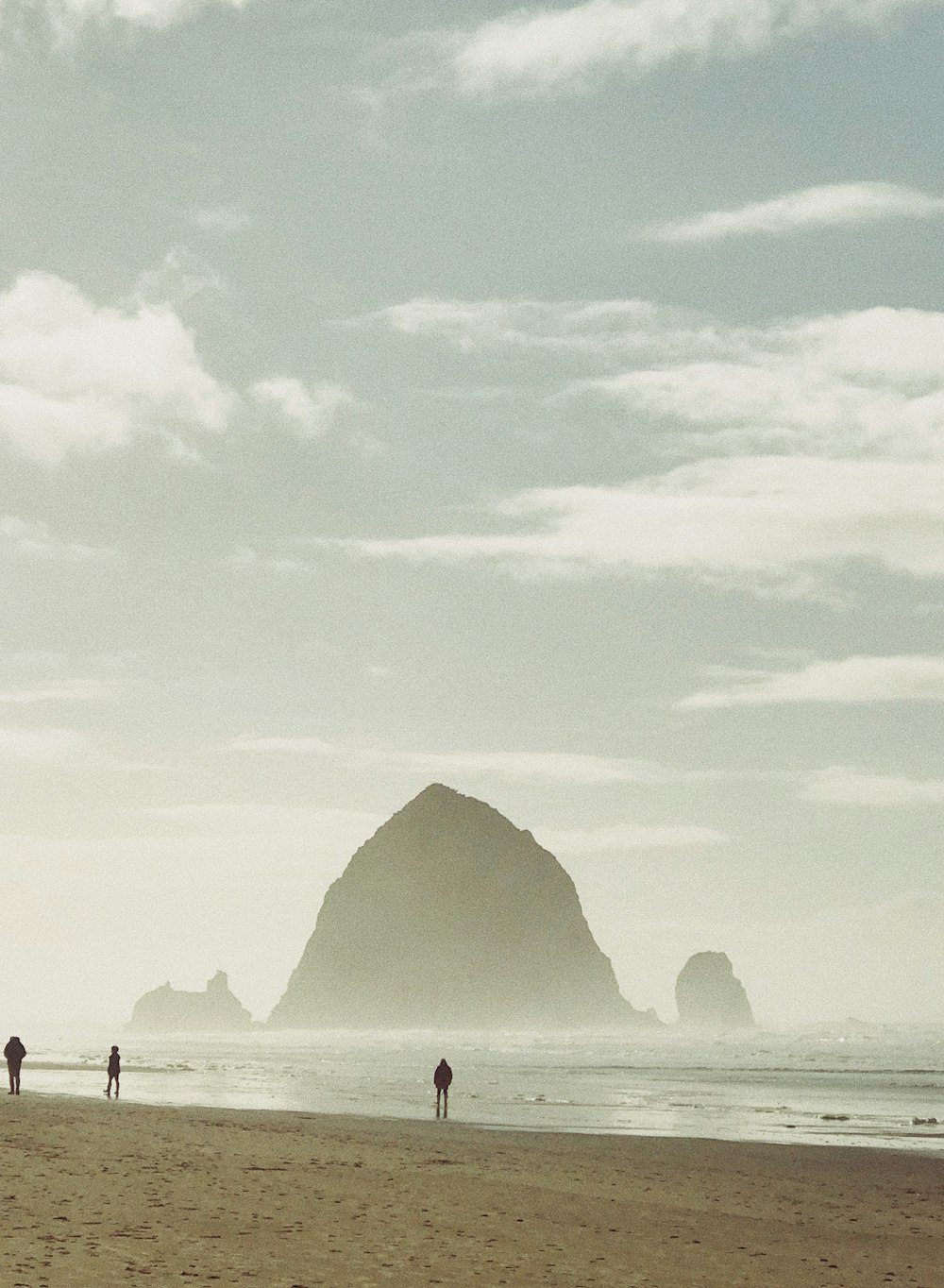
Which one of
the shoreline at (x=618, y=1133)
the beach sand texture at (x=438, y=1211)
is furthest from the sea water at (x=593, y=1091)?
the beach sand texture at (x=438, y=1211)

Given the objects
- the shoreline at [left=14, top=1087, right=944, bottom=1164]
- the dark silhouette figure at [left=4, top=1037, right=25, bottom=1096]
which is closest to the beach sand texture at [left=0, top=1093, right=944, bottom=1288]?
the shoreline at [left=14, top=1087, right=944, bottom=1164]

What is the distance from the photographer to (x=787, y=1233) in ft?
67.1

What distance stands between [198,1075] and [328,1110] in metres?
27.7

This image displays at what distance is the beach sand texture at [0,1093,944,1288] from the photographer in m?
15.4

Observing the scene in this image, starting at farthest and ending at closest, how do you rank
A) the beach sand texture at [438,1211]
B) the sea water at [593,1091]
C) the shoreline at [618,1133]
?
the sea water at [593,1091] < the shoreline at [618,1133] < the beach sand texture at [438,1211]

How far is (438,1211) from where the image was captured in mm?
20281

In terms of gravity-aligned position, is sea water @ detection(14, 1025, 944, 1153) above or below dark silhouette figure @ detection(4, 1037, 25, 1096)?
below

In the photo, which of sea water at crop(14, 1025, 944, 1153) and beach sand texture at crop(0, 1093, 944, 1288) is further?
sea water at crop(14, 1025, 944, 1153)

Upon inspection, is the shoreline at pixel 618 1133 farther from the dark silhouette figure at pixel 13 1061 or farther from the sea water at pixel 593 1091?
the dark silhouette figure at pixel 13 1061

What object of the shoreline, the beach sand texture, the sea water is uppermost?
the beach sand texture

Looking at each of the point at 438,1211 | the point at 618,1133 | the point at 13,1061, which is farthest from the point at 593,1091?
the point at 438,1211

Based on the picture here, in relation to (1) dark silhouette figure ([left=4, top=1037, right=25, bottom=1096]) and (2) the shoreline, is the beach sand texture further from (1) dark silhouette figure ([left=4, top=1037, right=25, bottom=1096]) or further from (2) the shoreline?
(1) dark silhouette figure ([left=4, top=1037, right=25, bottom=1096])

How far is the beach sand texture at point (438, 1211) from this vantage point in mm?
15430

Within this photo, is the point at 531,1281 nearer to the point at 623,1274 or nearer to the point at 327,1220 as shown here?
the point at 623,1274
